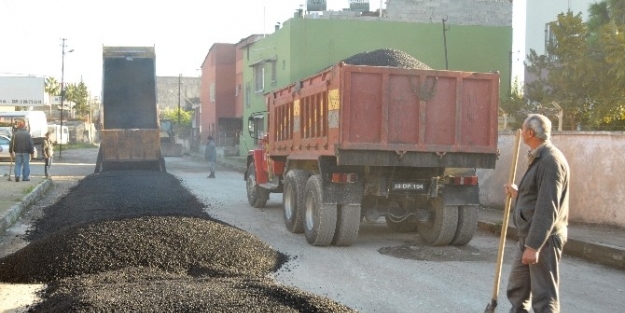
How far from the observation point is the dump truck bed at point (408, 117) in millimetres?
9945

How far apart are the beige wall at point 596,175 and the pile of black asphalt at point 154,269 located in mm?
6226

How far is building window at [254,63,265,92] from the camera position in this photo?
41219 millimetres

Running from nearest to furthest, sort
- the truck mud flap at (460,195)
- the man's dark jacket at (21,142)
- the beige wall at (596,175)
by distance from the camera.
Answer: the truck mud flap at (460,195)
the beige wall at (596,175)
the man's dark jacket at (21,142)

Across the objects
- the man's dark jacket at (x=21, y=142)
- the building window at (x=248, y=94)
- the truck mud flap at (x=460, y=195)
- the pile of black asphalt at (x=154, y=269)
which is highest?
the building window at (x=248, y=94)

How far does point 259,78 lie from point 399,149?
32682 mm

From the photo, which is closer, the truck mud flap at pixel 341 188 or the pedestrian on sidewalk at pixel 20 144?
the truck mud flap at pixel 341 188

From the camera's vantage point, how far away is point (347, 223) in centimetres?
1039

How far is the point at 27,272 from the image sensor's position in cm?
773

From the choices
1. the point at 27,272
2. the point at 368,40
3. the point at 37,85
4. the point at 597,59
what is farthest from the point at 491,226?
the point at 37,85

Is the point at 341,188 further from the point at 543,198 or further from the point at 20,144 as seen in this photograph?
the point at 20,144

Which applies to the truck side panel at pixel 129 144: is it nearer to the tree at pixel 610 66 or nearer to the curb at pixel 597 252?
the tree at pixel 610 66

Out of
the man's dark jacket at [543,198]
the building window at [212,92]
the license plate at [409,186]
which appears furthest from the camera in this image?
the building window at [212,92]

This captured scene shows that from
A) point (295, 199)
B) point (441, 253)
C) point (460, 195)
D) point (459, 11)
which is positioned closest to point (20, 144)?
point (295, 199)

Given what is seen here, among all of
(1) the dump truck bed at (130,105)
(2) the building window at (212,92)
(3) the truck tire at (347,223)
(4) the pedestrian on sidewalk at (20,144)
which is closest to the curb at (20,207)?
(4) the pedestrian on sidewalk at (20,144)
